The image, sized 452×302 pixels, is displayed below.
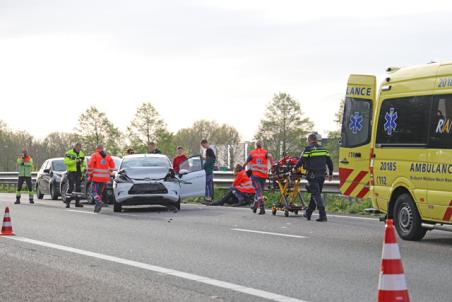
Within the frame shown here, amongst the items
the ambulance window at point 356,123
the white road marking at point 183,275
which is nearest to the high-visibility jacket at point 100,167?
the ambulance window at point 356,123

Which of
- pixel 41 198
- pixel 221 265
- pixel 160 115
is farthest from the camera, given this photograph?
pixel 160 115

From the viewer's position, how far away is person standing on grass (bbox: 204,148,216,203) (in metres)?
26.8

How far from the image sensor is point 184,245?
1310cm

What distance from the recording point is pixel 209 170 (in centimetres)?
2692

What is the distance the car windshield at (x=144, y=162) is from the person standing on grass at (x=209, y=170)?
3474 mm

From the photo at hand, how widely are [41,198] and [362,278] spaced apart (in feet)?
83.5

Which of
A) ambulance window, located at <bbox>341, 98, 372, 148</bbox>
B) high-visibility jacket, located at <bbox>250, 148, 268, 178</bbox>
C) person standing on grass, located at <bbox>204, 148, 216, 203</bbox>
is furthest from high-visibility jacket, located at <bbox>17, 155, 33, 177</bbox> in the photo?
ambulance window, located at <bbox>341, 98, 372, 148</bbox>

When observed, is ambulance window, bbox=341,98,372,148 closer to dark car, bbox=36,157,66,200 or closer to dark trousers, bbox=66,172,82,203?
dark trousers, bbox=66,172,82,203

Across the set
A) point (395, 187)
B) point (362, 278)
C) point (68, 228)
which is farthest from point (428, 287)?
point (68, 228)

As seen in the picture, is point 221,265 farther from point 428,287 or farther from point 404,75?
point 404,75

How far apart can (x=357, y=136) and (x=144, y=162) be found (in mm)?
8536

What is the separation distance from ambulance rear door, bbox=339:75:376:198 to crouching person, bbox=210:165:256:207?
27.9 ft

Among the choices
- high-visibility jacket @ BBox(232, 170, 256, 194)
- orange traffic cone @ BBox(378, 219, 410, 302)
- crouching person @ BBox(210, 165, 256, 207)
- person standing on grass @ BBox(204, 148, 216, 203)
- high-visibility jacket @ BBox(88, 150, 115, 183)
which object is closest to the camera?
orange traffic cone @ BBox(378, 219, 410, 302)

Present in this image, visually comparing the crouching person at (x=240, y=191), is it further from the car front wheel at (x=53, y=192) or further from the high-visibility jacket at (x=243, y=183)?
the car front wheel at (x=53, y=192)
